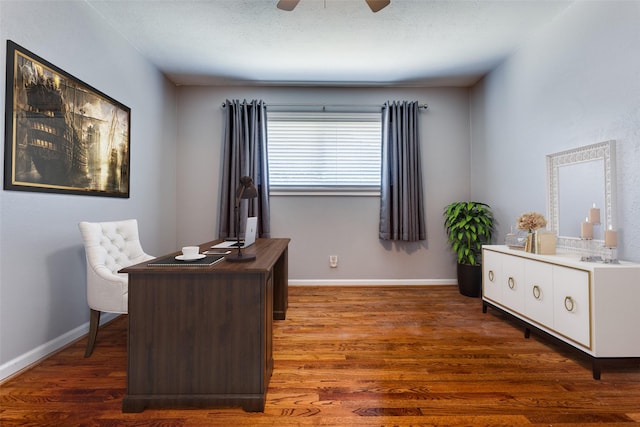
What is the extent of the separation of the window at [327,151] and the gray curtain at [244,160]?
0.19 meters

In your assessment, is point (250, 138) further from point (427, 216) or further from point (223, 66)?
point (427, 216)

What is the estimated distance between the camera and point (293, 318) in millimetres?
2668

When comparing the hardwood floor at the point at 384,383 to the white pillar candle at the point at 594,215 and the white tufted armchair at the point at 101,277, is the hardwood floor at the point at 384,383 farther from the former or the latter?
the white pillar candle at the point at 594,215

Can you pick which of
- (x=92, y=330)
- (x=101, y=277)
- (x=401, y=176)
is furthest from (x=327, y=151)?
(x=92, y=330)

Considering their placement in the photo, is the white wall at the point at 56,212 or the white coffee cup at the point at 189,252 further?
the white wall at the point at 56,212

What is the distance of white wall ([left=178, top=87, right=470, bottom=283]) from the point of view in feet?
12.3

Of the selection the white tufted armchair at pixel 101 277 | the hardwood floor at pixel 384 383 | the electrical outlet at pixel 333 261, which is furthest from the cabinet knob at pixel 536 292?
the white tufted armchair at pixel 101 277

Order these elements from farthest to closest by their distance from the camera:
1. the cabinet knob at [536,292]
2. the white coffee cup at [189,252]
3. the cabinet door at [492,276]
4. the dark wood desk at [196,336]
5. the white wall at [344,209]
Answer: the white wall at [344,209] → the cabinet door at [492,276] → the cabinet knob at [536,292] → the white coffee cup at [189,252] → the dark wood desk at [196,336]

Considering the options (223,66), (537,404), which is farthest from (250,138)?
(537,404)

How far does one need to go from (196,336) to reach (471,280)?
3032 millimetres

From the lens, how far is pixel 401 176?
3.64 meters

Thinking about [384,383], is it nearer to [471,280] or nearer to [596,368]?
[596,368]

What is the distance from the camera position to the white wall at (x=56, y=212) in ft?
5.59

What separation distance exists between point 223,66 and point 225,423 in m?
3.34
